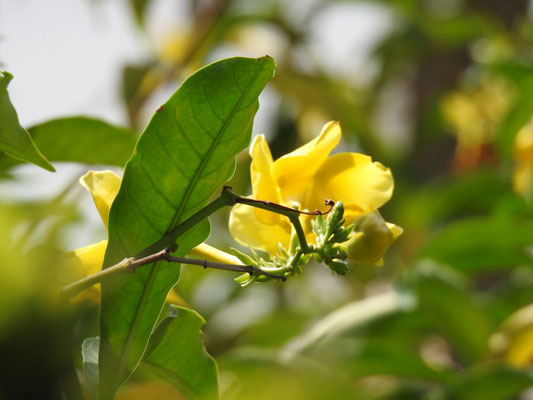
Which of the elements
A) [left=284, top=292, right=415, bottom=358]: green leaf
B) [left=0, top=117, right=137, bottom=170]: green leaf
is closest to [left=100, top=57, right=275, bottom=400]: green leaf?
[left=0, top=117, right=137, bottom=170]: green leaf

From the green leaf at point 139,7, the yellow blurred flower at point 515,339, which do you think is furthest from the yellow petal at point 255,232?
the green leaf at point 139,7

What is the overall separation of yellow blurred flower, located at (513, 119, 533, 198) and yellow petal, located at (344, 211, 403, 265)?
0.97 m

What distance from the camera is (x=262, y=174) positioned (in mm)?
447

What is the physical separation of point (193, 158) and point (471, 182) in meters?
1.18

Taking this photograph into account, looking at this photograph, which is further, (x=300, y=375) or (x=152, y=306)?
(x=300, y=375)

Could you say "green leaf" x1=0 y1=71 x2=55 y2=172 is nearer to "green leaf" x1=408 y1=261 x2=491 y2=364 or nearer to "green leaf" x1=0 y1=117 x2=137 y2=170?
"green leaf" x1=0 y1=117 x2=137 y2=170

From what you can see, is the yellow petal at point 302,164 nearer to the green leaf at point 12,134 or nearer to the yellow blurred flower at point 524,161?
the green leaf at point 12,134

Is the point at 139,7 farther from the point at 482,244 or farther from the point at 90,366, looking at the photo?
the point at 90,366

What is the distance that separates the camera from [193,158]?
0.42 metres

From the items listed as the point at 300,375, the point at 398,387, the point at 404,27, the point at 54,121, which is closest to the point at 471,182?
the point at 398,387

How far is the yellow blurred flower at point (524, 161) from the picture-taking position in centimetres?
130

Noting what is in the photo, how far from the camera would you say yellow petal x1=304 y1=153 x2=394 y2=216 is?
0.45 meters

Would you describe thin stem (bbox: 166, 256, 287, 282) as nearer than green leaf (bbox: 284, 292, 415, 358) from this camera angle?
Yes

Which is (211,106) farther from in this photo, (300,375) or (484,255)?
(484,255)
